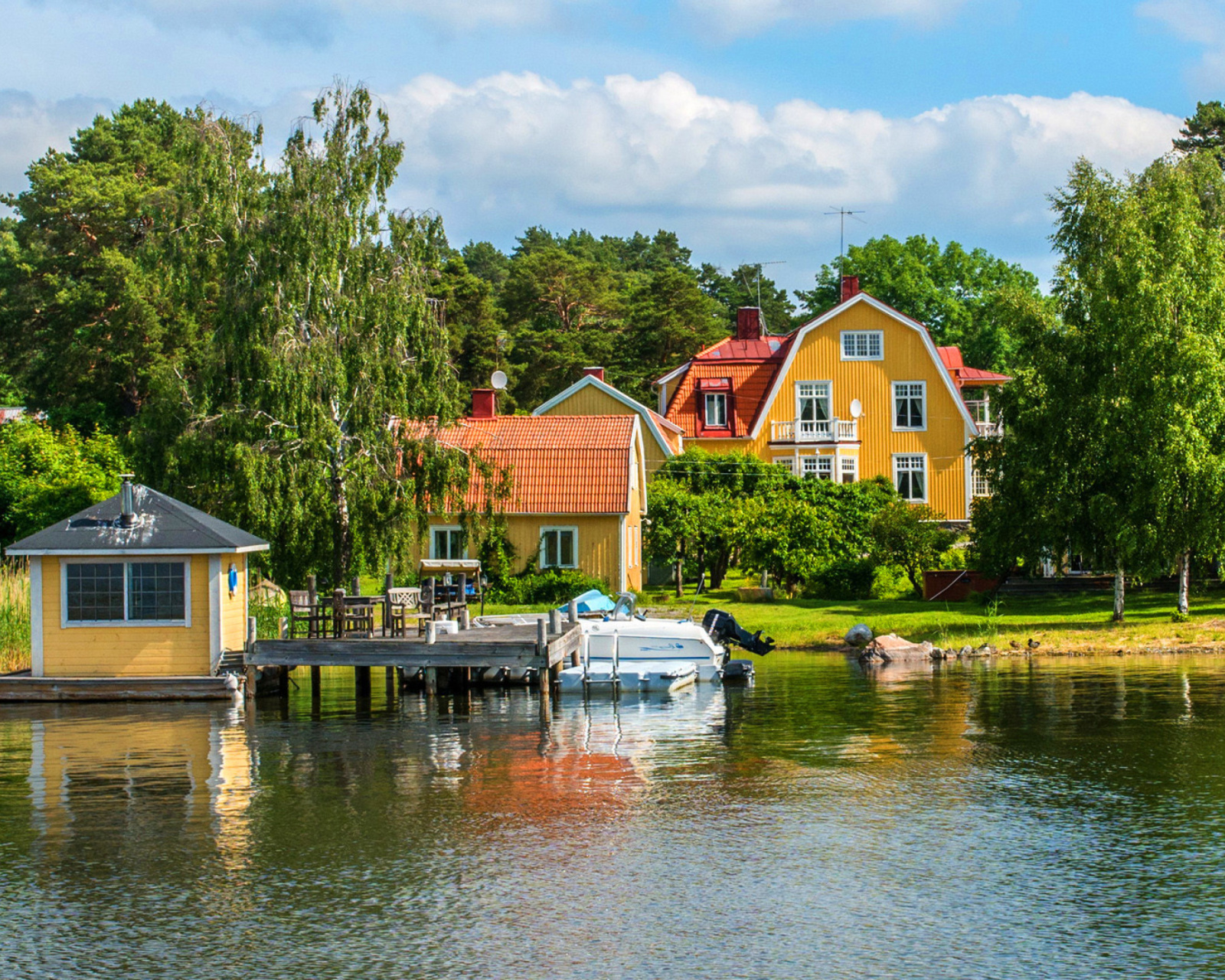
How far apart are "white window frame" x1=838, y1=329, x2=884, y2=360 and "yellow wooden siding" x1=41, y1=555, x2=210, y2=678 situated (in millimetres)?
37197

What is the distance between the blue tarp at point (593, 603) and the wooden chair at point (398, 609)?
5.42 metres

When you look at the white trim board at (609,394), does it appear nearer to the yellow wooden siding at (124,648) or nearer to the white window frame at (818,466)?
the white window frame at (818,466)

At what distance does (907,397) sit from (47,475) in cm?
3504

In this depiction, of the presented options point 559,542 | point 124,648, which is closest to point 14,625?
point 124,648

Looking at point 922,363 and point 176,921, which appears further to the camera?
point 922,363

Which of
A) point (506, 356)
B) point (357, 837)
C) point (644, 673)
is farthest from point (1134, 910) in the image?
point (506, 356)

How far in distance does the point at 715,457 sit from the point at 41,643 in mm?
29281

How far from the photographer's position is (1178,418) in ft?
119

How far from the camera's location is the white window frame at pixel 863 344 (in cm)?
6047

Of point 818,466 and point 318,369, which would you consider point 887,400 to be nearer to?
point 818,466

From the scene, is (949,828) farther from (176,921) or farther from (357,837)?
(176,921)

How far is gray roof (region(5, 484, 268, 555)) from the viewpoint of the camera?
28828 mm

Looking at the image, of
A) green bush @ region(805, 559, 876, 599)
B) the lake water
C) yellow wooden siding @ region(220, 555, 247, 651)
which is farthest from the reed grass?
green bush @ region(805, 559, 876, 599)

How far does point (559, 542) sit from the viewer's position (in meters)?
45.0
